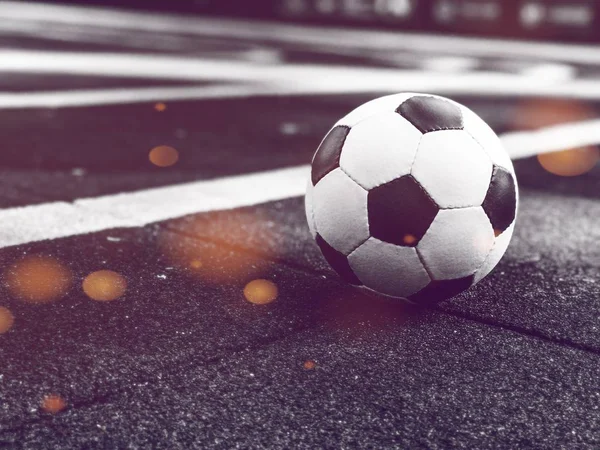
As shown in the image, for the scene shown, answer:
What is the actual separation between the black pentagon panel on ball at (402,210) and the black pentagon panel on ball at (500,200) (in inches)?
8.4

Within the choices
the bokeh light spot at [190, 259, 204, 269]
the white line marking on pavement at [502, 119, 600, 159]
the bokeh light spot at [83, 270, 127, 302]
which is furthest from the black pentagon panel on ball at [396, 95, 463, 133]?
the white line marking on pavement at [502, 119, 600, 159]

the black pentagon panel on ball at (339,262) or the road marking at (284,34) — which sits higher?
the black pentagon panel on ball at (339,262)

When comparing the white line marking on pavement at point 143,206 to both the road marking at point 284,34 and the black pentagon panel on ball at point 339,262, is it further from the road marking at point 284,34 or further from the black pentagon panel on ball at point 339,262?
the road marking at point 284,34

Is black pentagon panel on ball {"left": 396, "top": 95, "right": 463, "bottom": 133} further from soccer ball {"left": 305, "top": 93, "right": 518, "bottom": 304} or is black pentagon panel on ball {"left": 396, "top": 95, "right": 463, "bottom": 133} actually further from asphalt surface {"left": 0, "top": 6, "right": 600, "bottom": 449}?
asphalt surface {"left": 0, "top": 6, "right": 600, "bottom": 449}

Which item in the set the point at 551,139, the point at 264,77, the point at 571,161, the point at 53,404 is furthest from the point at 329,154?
the point at 264,77

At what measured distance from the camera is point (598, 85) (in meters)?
10.5

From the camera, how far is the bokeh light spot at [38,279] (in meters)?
2.94

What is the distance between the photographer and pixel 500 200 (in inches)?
112

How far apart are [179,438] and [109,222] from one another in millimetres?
1984

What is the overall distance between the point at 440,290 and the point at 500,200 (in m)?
0.36

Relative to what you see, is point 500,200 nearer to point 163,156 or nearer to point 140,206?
point 140,206

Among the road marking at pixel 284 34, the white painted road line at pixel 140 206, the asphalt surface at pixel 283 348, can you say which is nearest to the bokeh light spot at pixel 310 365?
the asphalt surface at pixel 283 348

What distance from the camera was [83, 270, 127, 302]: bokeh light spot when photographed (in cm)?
298

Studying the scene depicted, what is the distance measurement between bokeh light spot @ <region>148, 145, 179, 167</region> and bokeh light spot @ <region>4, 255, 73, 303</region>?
6.62ft
